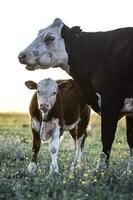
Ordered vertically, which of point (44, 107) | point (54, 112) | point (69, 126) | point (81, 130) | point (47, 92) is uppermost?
point (47, 92)

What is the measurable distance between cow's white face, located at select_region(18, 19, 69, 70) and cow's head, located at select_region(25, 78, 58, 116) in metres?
1.20

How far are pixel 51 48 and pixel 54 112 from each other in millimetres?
1994

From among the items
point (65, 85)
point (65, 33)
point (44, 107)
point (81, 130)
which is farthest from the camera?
point (81, 130)

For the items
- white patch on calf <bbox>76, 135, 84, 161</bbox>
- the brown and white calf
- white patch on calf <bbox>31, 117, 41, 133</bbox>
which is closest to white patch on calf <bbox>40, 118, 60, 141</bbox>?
the brown and white calf

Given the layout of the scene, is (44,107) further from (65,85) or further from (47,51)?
(47,51)

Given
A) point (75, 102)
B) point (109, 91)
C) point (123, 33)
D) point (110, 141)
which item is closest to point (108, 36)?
point (123, 33)

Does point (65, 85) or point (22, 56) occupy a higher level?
point (22, 56)

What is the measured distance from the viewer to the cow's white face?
10.5m

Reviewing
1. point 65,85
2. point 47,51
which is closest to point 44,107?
point 65,85

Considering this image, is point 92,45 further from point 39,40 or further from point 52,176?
point 52,176

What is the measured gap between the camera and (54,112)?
40.5 ft

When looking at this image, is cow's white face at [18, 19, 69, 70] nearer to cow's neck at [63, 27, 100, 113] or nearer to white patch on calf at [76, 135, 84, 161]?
cow's neck at [63, 27, 100, 113]

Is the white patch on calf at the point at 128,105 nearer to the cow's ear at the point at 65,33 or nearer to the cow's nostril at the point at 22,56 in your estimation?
the cow's ear at the point at 65,33

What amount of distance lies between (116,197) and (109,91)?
2.46 meters
